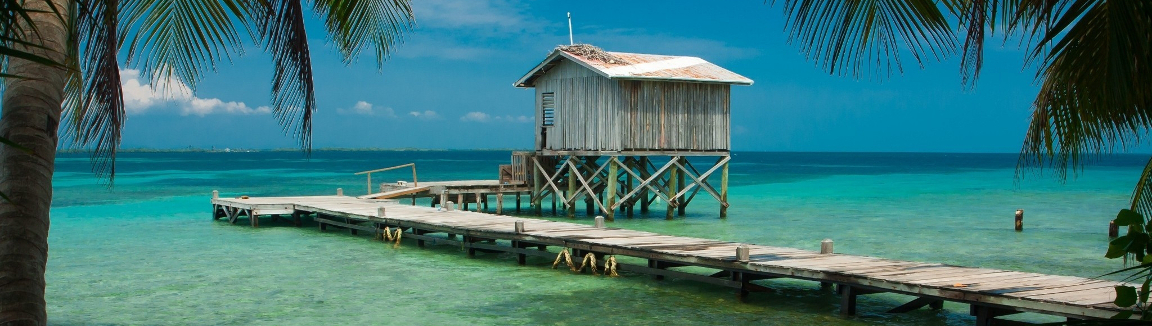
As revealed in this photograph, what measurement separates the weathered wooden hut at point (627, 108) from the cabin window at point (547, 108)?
27 mm

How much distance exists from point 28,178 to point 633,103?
1983 cm

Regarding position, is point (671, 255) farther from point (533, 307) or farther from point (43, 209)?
point (43, 209)

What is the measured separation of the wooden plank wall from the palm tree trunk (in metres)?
19.4

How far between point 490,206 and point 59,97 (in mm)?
29251

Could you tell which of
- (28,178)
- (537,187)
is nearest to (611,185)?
(537,187)

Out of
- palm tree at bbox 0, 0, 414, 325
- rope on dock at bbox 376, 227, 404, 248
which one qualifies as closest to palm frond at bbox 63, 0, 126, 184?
palm tree at bbox 0, 0, 414, 325

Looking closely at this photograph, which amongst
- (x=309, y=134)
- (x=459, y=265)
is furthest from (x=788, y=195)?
(x=309, y=134)

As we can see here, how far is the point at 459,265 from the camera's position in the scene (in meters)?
16.3

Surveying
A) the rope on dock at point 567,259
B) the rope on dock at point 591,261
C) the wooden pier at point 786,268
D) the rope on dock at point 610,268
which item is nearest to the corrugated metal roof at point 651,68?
the wooden pier at point 786,268

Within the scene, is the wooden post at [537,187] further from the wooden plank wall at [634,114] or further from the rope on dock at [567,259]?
the rope on dock at [567,259]

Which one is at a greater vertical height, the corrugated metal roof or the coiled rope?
the corrugated metal roof

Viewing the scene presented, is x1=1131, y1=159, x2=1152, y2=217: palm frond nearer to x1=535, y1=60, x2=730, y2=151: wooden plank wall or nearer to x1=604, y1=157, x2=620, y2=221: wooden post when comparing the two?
x1=535, y1=60, x2=730, y2=151: wooden plank wall

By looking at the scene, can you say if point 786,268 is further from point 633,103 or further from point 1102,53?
point 633,103

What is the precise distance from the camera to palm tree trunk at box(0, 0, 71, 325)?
4113 mm
